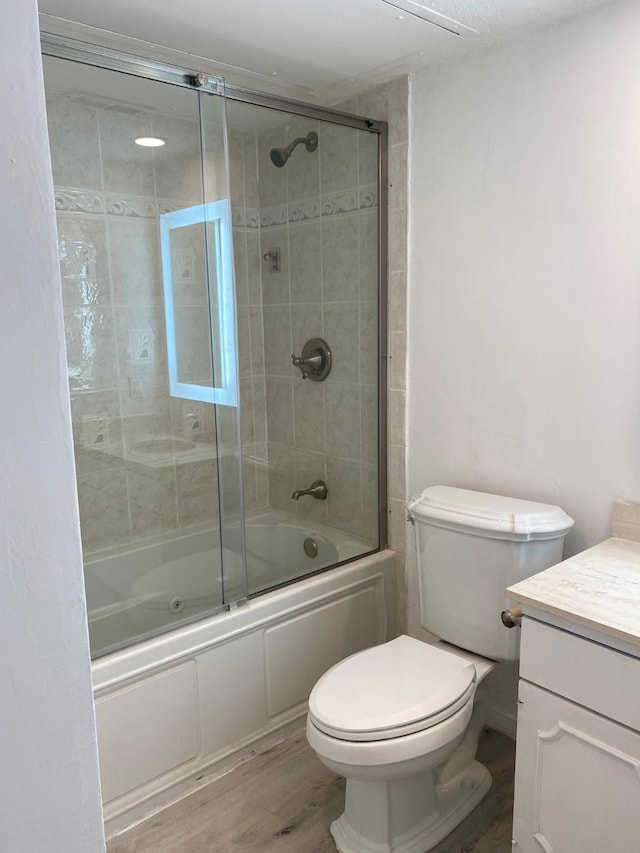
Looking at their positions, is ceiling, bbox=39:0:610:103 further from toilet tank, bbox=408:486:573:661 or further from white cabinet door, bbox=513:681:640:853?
white cabinet door, bbox=513:681:640:853

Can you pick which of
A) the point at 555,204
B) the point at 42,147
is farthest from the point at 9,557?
the point at 555,204

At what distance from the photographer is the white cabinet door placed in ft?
4.36

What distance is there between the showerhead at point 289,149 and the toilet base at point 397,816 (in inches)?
81.3

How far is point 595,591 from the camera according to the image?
57.8 inches

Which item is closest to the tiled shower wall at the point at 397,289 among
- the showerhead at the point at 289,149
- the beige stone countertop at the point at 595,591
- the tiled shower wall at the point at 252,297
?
the tiled shower wall at the point at 252,297

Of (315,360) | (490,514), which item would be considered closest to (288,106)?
(315,360)

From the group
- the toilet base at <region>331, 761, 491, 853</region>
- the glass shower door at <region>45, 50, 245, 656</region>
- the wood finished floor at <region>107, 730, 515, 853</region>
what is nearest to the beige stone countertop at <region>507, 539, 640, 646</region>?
the toilet base at <region>331, 761, 491, 853</region>

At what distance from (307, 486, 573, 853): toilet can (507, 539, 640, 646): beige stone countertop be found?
0.57 ft

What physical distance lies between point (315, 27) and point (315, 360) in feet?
3.82

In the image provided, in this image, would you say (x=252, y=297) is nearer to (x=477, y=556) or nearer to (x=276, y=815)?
(x=477, y=556)

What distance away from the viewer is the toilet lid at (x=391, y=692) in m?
1.56

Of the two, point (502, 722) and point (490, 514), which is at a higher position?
point (490, 514)

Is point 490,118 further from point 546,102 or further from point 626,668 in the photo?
point 626,668

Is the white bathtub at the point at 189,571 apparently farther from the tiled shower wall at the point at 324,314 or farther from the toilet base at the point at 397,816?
the toilet base at the point at 397,816
